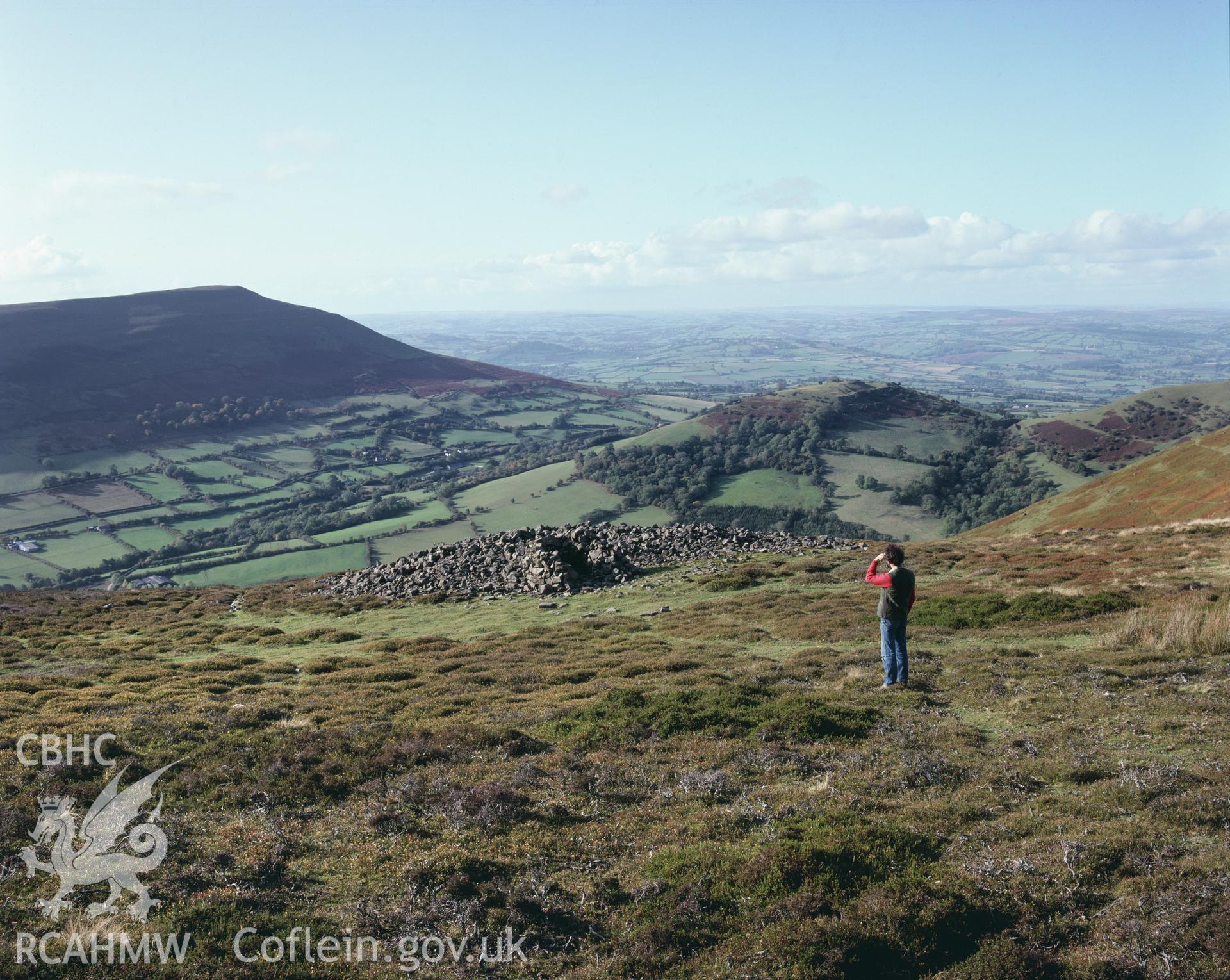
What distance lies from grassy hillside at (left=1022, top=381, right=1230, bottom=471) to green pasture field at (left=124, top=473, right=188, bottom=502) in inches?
7403

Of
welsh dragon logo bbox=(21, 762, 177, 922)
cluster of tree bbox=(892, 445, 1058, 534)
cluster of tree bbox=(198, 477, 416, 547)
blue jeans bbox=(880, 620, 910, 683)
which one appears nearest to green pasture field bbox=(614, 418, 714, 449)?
cluster of tree bbox=(892, 445, 1058, 534)

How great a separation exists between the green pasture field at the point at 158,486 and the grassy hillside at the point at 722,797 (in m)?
138

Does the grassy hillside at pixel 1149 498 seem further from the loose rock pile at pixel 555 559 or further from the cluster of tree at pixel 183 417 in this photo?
the cluster of tree at pixel 183 417

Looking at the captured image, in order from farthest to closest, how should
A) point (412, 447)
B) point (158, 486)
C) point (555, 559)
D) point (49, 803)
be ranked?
point (412, 447), point (158, 486), point (555, 559), point (49, 803)

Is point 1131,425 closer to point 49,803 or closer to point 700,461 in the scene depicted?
point 700,461

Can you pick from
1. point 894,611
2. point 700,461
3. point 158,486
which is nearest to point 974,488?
point 700,461

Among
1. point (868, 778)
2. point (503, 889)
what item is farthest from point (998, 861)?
point (503, 889)

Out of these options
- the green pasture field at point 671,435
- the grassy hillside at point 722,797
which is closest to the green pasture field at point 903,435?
the green pasture field at point 671,435

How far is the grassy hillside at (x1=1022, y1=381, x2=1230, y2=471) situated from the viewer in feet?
486

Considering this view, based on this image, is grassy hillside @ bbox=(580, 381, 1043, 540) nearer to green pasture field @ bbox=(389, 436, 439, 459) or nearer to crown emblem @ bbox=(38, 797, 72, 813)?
green pasture field @ bbox=(389, 436, 439, 459)

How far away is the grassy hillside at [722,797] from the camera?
7520mm

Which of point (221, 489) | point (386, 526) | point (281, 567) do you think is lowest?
point (281, 567)

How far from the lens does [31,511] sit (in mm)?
123750

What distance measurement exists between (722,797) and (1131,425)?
19187 centimetres
